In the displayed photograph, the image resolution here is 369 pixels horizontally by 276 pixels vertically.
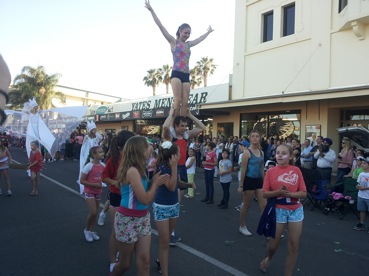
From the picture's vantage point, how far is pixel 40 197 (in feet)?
29.2

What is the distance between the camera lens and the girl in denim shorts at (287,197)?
3.77m

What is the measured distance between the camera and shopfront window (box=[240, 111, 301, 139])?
1623 centimetres

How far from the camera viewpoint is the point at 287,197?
3.90 m

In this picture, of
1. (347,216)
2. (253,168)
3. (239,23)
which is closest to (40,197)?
(253,168)

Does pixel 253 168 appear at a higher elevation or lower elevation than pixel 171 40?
lower

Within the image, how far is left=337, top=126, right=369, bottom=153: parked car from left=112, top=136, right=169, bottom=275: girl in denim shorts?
8055mm

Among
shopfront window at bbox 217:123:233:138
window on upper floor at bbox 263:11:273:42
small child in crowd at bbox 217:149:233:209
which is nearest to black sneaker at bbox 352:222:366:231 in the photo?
small child in crowd at bbox 217:149:233:209

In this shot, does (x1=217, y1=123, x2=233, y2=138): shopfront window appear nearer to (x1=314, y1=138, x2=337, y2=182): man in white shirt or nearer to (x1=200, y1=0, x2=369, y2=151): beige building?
(x1=200, y1=0, x2=369, y2=151): beige building

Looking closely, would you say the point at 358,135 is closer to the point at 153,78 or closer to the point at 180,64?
the point at 180,64

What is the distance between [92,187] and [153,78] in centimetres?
3556

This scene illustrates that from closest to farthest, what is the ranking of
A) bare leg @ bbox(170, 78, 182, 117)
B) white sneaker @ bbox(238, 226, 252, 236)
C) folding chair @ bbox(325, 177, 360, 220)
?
1. bare leg @ bbox(170, 78, 182, 117)
2. white sneaker @ bbox(238, 226, 252, 236)
3. folding chair @ bbox(325, 177, 360, 220)

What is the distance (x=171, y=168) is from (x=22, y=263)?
2.55 meters

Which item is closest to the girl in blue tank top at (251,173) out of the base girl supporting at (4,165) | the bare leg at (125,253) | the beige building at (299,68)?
the bare leg at (125,253)

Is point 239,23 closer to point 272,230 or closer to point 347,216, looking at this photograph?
point 347,216
